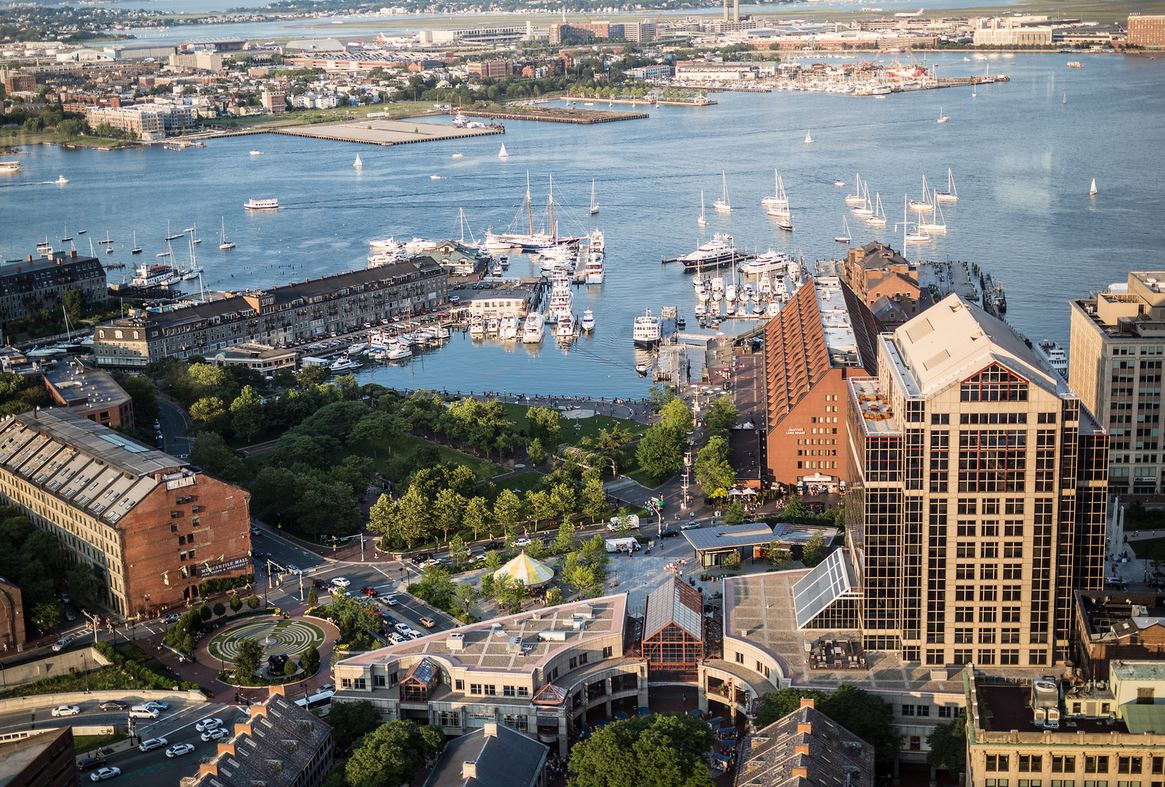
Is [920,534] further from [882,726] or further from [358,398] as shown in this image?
[358,398]

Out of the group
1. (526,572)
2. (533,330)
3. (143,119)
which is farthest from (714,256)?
(143,119)

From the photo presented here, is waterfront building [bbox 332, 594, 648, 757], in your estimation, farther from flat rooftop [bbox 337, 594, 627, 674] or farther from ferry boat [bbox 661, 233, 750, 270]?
ferry boat [bbox 661, 233, 750, 270]

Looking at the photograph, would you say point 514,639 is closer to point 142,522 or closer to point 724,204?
point 142,522

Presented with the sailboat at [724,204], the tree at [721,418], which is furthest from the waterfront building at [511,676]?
the sailboat at [724,204]

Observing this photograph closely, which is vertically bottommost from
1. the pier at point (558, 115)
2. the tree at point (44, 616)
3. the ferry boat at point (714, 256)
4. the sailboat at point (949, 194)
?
the tree at point (44, 616)

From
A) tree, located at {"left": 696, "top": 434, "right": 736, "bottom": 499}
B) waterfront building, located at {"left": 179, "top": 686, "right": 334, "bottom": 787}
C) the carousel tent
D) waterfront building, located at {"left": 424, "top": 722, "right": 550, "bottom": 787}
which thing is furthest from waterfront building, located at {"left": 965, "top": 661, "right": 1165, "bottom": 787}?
tree, located at {"left": 696, "top": 434, "right": 736, "bottom": 499}

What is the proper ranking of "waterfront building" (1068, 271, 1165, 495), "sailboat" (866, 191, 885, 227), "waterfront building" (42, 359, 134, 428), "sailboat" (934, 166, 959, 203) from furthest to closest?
"sailboat" (934, 166, 959, 203)
"sailboat" (866, 191, 885, 227)
"waterfront building" (42, 359, 134, 428)
"waterfront building" (1068, 271, 1165, 495)

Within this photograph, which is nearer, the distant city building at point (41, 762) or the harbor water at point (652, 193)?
the distant city building at point (41, 762)

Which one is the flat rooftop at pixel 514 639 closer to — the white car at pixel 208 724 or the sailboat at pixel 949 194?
the white car at pixel 208 724
